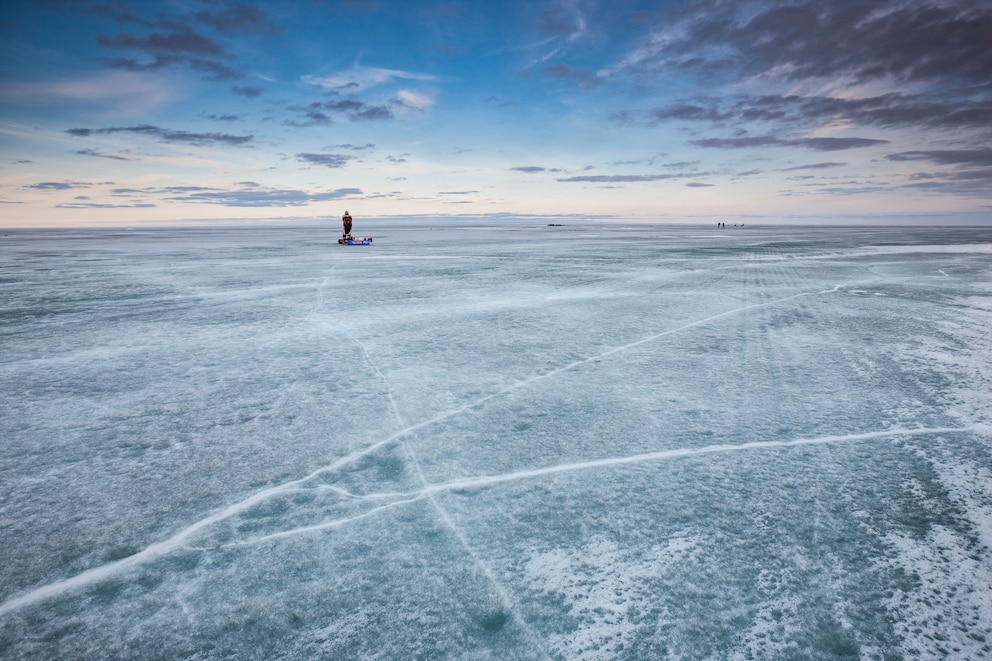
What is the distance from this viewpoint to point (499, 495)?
7.47ft

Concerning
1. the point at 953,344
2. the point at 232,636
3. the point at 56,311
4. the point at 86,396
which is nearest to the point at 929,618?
the point at 232,636

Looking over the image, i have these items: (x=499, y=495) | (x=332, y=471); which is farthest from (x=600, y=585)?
(x=332, y=471)

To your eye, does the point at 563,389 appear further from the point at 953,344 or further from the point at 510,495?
the point at 953,344

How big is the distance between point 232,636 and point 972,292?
10.5m

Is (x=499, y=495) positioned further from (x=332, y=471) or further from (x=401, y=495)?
(x=332, y=471)

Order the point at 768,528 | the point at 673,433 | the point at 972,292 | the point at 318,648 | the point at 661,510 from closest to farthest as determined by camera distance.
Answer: the point at 318,648 < the point at 768,528 < the point at 661,510 < the point at 673,433 < the point at 972,292

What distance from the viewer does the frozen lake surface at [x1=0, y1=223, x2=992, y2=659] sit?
5.13 feet

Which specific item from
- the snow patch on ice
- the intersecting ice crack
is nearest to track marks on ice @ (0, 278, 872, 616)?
the intersecting ice crack

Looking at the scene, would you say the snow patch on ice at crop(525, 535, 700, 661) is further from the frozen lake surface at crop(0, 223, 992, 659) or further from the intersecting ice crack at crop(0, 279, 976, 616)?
the intersecting ice crack at crop(0, 279, 976, 616)

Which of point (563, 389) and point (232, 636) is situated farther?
point (563, 389)

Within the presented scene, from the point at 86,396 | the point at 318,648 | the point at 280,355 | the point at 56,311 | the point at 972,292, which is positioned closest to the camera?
the point at 318,648

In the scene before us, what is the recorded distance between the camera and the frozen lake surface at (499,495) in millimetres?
1563

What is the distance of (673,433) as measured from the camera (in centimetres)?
288

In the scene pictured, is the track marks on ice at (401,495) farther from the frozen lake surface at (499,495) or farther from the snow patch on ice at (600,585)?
the snow patch on ice at (600,585)
